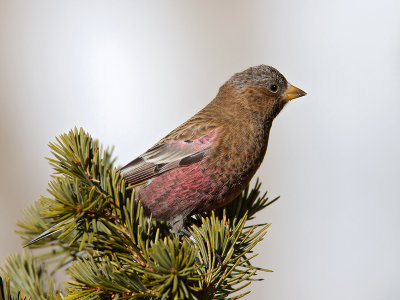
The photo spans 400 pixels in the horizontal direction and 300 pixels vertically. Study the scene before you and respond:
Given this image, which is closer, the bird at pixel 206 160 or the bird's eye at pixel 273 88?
the bird at pixel 206 160

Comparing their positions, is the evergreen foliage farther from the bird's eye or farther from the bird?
the bird's eye

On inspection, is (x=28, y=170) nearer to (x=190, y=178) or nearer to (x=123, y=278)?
(x=190, y=178)

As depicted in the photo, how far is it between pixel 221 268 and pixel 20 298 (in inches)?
32.6

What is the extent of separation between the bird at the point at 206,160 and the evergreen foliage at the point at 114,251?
0.55 metres

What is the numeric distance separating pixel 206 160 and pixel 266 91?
83cm

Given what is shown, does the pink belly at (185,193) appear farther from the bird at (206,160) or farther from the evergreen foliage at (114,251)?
the evergreen foliage at (114,251)

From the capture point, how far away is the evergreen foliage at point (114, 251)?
1.72m

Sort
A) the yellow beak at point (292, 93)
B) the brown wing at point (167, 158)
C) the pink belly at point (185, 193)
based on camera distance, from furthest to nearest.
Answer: the yellow beak at point (292, 93) → the brown wing at point (167, 158) → the pink belly at point (185, 193)

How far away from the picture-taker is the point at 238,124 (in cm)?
311

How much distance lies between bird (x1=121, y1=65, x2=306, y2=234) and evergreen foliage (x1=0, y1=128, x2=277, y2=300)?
552 mm

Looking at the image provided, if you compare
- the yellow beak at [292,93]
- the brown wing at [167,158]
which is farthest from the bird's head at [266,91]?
the brown wing at [167,158]

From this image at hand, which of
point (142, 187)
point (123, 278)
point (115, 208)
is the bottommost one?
point (123, 278)

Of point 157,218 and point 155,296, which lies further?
point 157,218

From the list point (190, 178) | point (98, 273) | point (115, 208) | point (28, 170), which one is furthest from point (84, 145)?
point (28, 170)
